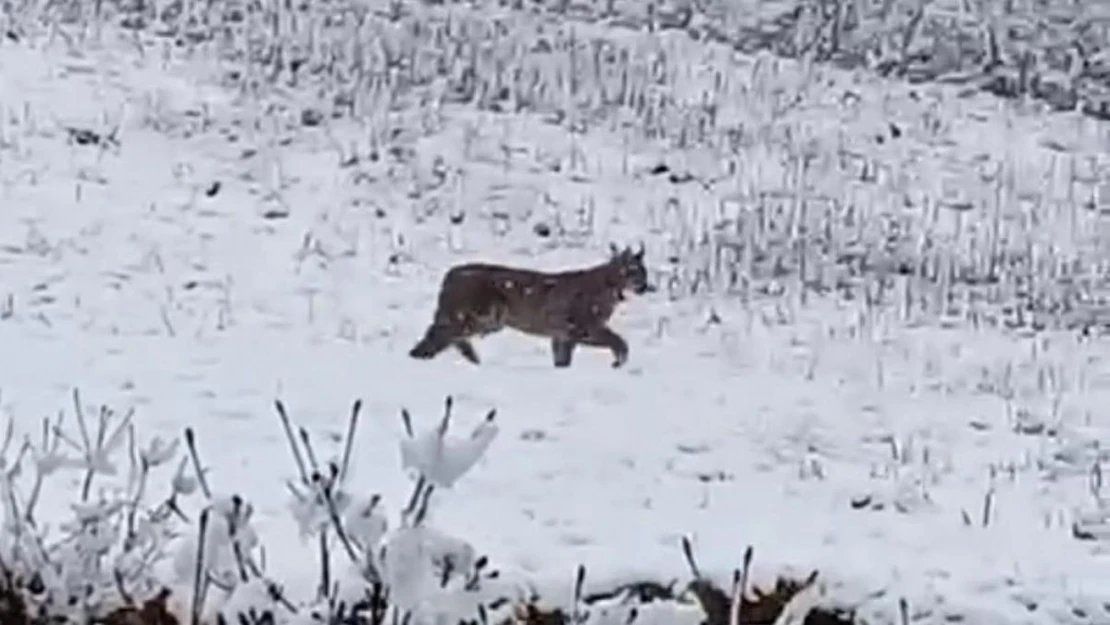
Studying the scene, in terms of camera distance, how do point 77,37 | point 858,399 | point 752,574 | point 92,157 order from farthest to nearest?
1. point 77,37
2. point 92,157
3. point 858,399
4. point 752,574

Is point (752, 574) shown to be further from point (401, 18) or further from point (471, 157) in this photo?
point (401, 18)

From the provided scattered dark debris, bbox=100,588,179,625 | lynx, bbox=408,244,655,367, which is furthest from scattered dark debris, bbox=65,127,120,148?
scattered dark debris, bbox=100,588,179,625

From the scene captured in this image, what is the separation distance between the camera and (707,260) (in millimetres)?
13664

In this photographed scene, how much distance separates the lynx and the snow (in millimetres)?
155

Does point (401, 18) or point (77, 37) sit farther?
point (401, 18)

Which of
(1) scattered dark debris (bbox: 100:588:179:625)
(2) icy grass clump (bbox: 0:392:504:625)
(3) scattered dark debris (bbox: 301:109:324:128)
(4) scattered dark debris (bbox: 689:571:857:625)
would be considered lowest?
(3) scattered dark debris (bbox: 301:109:324:128)

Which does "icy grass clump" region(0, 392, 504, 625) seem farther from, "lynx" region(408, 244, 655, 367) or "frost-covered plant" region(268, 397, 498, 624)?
"lynx" region(408, 244, 655, 367)

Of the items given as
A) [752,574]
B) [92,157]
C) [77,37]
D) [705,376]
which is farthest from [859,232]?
[752,574]

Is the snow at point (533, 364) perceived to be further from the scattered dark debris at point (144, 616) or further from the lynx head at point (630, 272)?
the scattered dark debris at point (144, 616)

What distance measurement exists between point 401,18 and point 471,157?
398cm

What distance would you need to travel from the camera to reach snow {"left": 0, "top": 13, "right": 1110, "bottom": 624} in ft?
24.3

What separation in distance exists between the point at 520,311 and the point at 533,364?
30 centimetres

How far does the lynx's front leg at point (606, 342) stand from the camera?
10852mm

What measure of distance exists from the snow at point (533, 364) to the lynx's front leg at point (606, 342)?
0.17 meters
